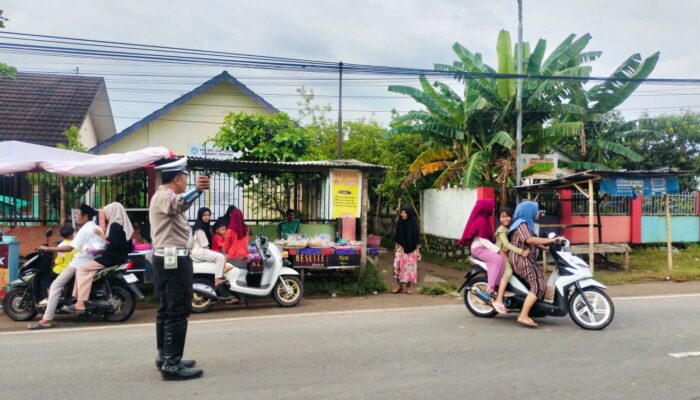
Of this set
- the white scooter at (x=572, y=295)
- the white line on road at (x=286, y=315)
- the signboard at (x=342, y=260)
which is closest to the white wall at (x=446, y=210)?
the signboard at (x=342, y=260)

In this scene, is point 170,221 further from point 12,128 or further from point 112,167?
point 12,128

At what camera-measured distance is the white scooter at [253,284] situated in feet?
26.8

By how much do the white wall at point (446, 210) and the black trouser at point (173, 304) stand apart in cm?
1084

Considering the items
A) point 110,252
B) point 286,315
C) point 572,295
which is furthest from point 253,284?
point 572,295

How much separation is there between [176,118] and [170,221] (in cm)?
1426

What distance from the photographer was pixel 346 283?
34.0 feet

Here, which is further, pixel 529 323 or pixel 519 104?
pixel 519 104

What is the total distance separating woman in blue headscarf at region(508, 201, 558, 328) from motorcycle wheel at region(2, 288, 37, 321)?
661 cm

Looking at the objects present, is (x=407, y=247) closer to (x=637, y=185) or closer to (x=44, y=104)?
(x=637, y=185)

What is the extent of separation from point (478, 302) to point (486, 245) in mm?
816

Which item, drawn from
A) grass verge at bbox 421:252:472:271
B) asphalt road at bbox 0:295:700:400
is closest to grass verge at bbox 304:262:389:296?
asphalt road at bbox 0:295:700:400

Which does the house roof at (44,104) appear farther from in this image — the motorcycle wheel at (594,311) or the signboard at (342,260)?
the motorcycle wheel at (594,311)

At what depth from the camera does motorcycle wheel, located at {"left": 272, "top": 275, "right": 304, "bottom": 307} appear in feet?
28.5

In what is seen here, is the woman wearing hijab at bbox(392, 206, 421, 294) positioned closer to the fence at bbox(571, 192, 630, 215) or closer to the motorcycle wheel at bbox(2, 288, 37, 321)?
the motorcycle wheel at bbox(2, 288, 37, 321)
